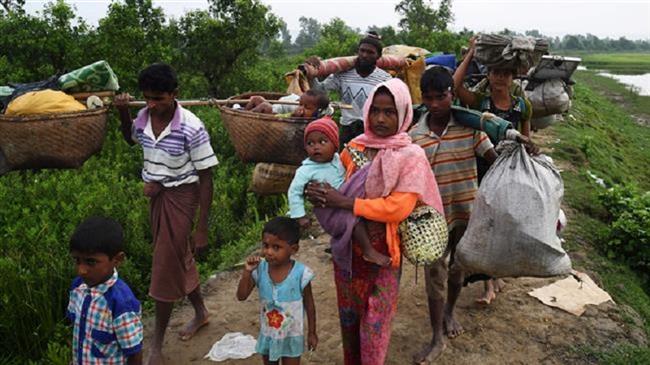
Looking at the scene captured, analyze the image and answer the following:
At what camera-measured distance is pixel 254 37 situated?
1087 cm

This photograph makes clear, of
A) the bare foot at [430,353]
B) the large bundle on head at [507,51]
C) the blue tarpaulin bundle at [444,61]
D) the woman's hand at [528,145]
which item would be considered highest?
the large bundle on head at [507,51]

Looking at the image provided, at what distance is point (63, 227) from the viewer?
548 centimetres

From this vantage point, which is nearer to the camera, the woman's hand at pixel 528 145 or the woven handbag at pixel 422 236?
the woven handbag at pixel 422 236

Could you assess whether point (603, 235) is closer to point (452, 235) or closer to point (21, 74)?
point (452, 235)

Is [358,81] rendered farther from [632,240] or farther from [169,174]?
[632,240]

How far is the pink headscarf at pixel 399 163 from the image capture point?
2.41 metres

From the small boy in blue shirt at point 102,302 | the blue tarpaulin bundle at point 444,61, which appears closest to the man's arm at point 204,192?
the small boy in blue shirt at point 102,302

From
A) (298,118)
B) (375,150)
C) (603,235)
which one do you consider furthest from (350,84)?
(603,235)

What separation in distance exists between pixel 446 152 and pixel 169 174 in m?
1.59

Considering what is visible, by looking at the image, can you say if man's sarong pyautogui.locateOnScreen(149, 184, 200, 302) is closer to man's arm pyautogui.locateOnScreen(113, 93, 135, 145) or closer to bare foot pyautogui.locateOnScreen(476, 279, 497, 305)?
man's arm pyautogui.locateOnScreen(113, 93, 135, 145)

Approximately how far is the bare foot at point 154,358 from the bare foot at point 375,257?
1684 mm

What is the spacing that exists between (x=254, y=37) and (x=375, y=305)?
9104mm

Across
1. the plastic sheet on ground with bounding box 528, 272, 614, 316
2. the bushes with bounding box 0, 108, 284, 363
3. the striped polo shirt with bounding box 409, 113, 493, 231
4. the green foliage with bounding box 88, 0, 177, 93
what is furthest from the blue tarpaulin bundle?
the green foliage with bounding box 88, 0, 177, 93

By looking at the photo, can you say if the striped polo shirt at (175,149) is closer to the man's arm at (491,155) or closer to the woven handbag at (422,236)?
the woven handbag at (422,236)
